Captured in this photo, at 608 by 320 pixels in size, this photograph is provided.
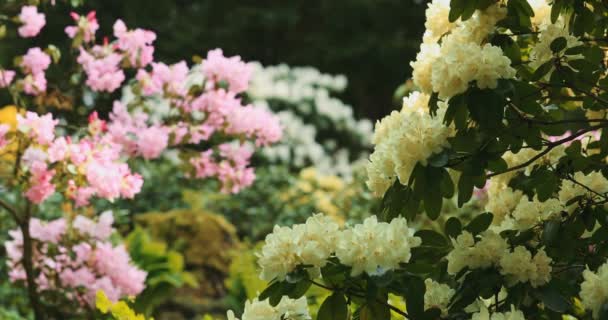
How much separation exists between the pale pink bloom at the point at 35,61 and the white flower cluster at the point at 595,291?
2.85 m

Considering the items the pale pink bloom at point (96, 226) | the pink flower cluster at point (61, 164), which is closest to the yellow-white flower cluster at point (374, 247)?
the pink flower cluster at point (61, 164)

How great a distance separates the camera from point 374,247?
1.90 m

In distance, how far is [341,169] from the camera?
32.5ft

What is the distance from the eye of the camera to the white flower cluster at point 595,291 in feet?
6.41

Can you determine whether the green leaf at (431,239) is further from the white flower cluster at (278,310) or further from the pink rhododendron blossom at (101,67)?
the pink rhododendron blossom at (101,67)

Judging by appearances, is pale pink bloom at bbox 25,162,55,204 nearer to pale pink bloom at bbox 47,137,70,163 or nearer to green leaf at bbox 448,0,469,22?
pale pink bloom at bbox 47,137,70,163

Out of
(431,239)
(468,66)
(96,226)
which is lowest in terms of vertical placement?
(431,239)

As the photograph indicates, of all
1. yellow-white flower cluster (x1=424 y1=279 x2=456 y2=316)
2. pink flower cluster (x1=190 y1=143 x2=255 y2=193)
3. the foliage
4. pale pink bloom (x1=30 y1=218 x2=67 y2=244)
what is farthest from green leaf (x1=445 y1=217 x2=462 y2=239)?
the foliage

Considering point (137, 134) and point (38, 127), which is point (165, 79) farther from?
point (38, 127)

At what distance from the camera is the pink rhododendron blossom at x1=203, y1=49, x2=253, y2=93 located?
420cm

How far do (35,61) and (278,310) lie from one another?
2.44m

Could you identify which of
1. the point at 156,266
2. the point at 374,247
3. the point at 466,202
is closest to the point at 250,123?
the point at 156,266

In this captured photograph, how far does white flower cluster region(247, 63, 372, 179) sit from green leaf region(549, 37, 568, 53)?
7.46 m

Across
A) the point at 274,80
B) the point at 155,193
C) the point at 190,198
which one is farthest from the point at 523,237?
the point at 274,80
